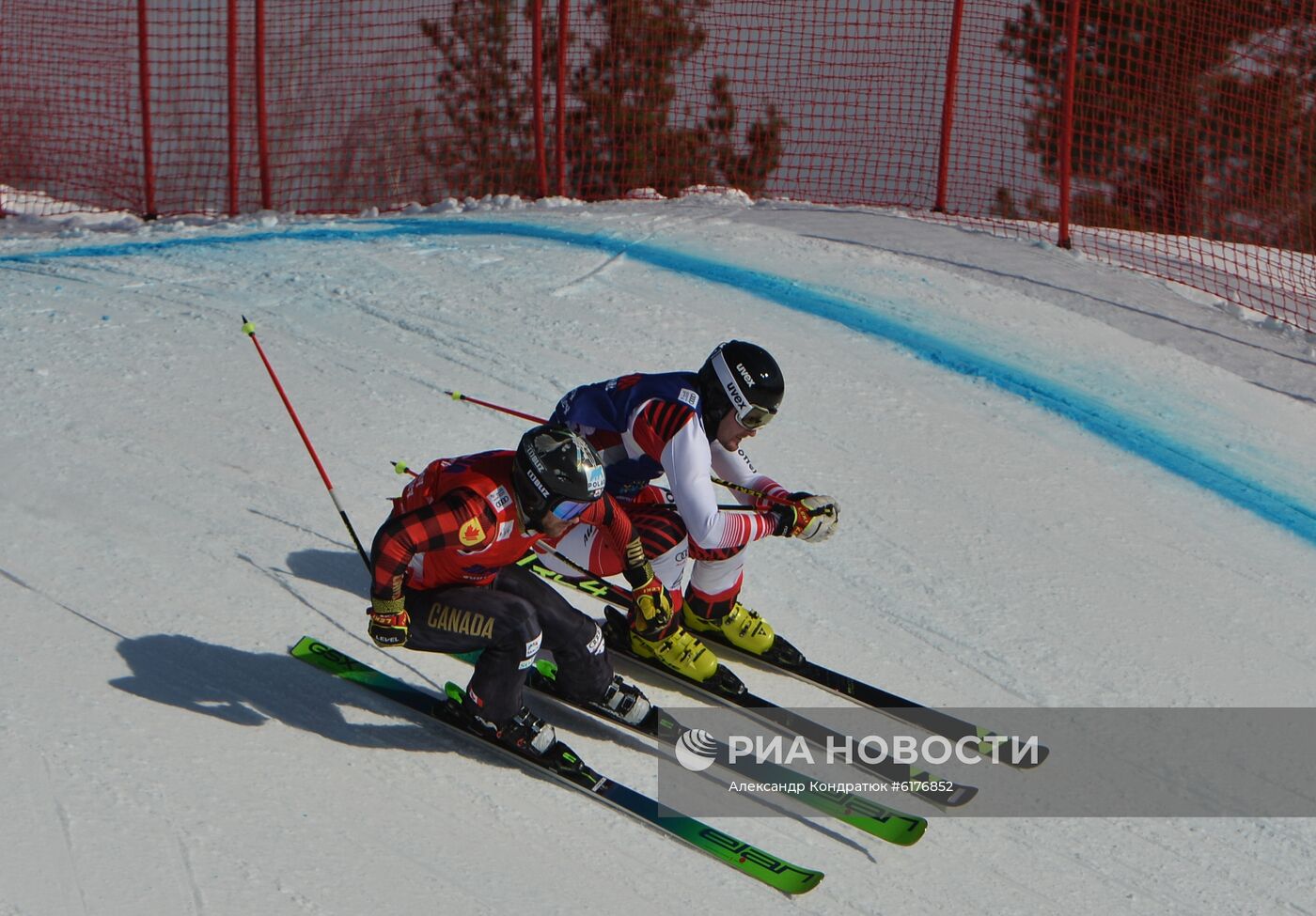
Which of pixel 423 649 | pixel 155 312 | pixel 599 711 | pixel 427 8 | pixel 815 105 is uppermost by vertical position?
pixel 427 8

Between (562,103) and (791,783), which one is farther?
(562,103)

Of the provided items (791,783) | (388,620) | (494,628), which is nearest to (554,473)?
(494,628)

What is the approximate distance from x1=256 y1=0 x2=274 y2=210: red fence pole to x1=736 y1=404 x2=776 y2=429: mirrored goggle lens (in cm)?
740

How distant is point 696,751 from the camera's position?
→ 15.6 feet

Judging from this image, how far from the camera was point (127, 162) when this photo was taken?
1110cm

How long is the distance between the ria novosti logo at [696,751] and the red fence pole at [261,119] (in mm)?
7726

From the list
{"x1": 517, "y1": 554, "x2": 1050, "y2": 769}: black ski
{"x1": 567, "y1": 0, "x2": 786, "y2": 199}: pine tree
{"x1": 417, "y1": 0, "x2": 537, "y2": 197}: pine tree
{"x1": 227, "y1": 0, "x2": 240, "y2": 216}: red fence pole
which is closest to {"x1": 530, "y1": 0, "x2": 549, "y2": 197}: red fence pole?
{"x1": 417, "y1": 0, "x2": 537, "y2": 197}: pine tree

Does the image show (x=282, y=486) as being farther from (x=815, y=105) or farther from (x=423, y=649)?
(x=815, y=105)

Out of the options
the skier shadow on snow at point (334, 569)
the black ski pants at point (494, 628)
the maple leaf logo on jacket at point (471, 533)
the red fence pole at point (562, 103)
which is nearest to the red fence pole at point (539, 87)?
the red fence pole at point (562, 103)

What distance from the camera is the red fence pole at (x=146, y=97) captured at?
10781mm

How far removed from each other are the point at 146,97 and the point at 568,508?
27.0ft

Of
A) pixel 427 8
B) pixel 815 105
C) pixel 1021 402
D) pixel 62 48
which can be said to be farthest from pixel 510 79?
pixel 1021 402

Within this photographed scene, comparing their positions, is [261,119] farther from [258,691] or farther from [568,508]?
[568,508]

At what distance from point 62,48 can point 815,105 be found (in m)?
6.26
